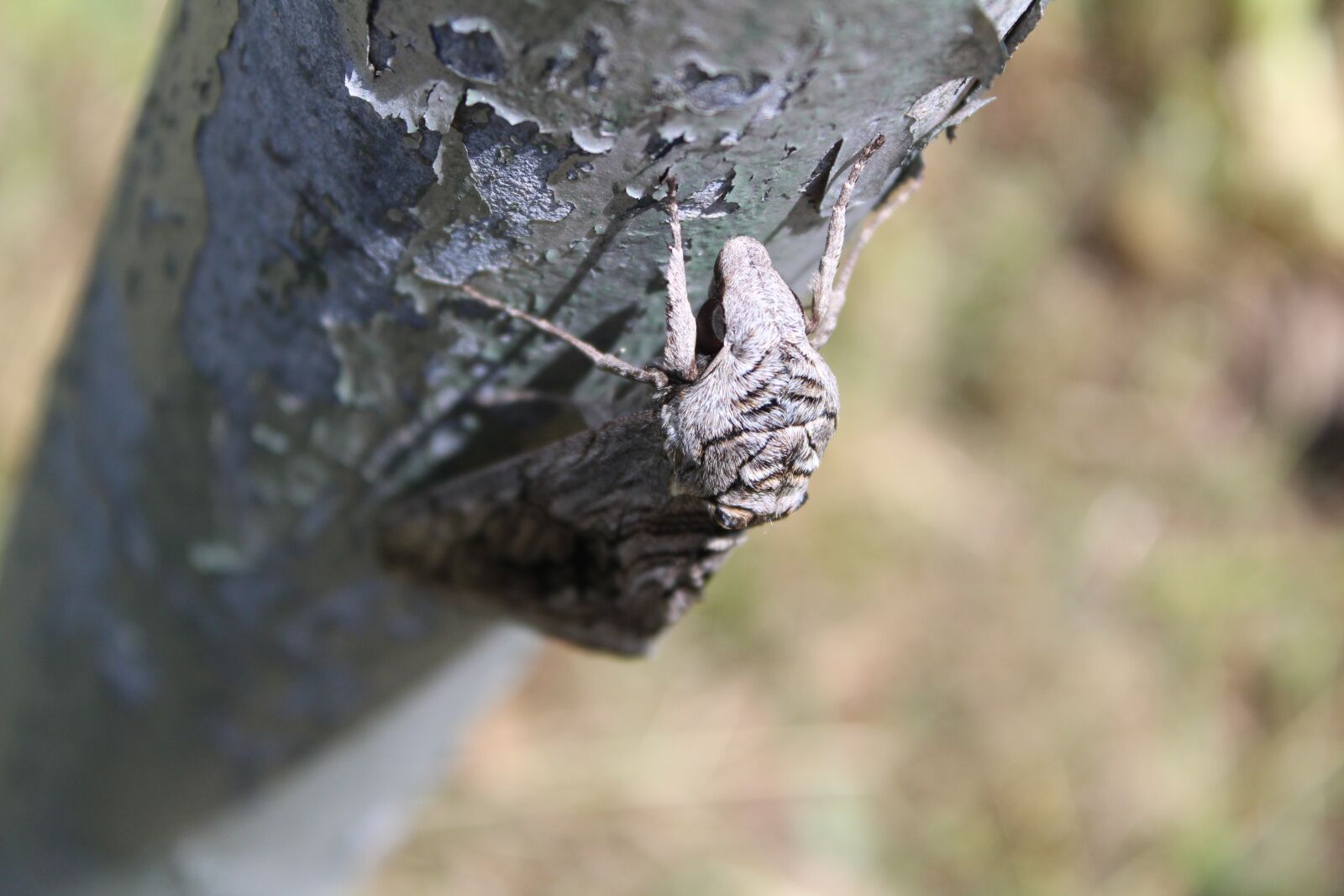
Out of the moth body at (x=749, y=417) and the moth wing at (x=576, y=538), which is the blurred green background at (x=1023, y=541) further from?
the moth body at (x=749, y=417)

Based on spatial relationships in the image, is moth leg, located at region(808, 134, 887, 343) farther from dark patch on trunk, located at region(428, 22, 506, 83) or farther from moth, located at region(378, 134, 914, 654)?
dark patch on trunk, located at region(428, 22, 506, 83)

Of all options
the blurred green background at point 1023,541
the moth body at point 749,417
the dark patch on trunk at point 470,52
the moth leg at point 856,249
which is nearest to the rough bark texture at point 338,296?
the dark patch on trunk at point 470,52

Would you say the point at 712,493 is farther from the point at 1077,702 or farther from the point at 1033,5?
the point at 1077,702

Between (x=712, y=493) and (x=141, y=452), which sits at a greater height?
(x=712, y=493)

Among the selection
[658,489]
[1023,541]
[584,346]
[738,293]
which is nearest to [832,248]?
[738,293]

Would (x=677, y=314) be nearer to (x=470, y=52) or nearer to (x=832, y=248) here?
(x=832, y=248)

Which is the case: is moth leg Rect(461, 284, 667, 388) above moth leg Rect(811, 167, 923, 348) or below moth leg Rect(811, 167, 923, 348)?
below

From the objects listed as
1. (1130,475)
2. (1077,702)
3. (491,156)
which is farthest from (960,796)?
(491,156)

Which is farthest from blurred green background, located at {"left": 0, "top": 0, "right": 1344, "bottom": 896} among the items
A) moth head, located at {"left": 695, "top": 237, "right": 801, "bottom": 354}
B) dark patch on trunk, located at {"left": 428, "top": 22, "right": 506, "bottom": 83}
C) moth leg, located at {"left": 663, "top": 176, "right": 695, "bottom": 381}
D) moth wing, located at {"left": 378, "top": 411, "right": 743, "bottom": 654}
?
dark patch on trunk, located at {"left": 428, "top": 22, "right": 506, "bottom": 83}
